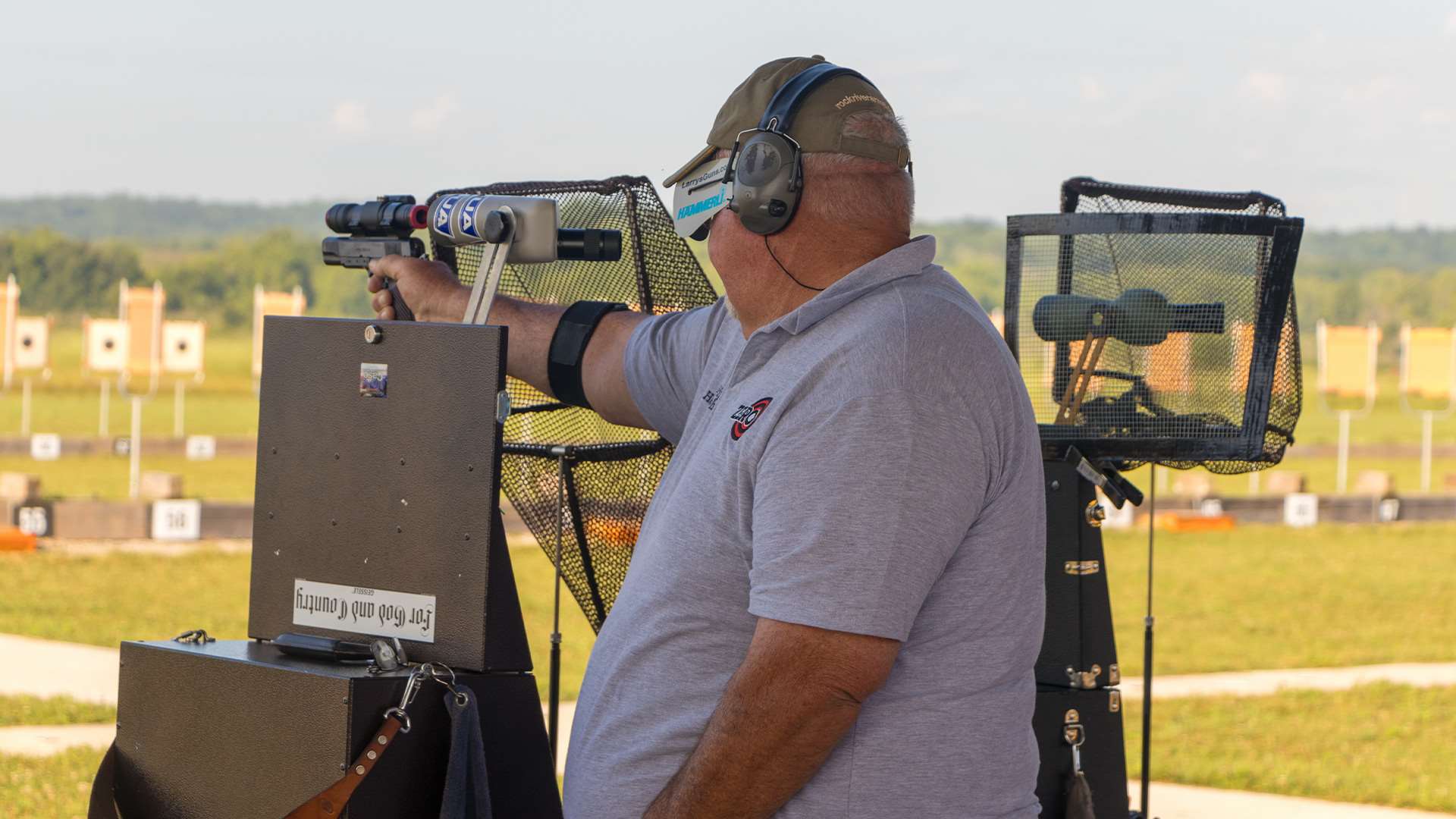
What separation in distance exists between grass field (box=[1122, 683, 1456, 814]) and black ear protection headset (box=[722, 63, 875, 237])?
3855mm

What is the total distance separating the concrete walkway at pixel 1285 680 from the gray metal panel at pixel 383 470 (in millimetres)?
5667

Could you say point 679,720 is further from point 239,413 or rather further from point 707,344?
point 239,413

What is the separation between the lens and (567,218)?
3283 millimetres

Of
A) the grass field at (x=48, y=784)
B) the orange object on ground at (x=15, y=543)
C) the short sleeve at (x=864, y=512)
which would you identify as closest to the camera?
the short sleeve at (x=864, y=512)

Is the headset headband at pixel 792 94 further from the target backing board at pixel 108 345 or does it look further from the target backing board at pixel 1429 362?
the target backing board at pixel 1429 362

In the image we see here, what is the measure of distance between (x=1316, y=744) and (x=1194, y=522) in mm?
9063

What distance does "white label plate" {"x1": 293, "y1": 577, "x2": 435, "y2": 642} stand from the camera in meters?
2.09

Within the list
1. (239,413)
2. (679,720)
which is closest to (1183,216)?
(679,720)

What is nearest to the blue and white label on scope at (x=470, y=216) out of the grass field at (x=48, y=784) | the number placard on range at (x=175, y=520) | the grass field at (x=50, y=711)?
the grass field at (x=48, y=784)

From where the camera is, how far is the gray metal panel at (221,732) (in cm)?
200

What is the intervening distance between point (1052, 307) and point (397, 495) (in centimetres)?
160

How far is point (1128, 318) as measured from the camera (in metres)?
3.20

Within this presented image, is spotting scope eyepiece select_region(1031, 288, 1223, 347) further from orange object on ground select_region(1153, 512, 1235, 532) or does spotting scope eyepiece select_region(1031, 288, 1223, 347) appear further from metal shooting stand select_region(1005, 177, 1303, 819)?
orange object on ground select_region(1153, 512, 1235, 532)

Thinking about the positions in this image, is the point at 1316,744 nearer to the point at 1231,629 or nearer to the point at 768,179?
the point at 1231,629
